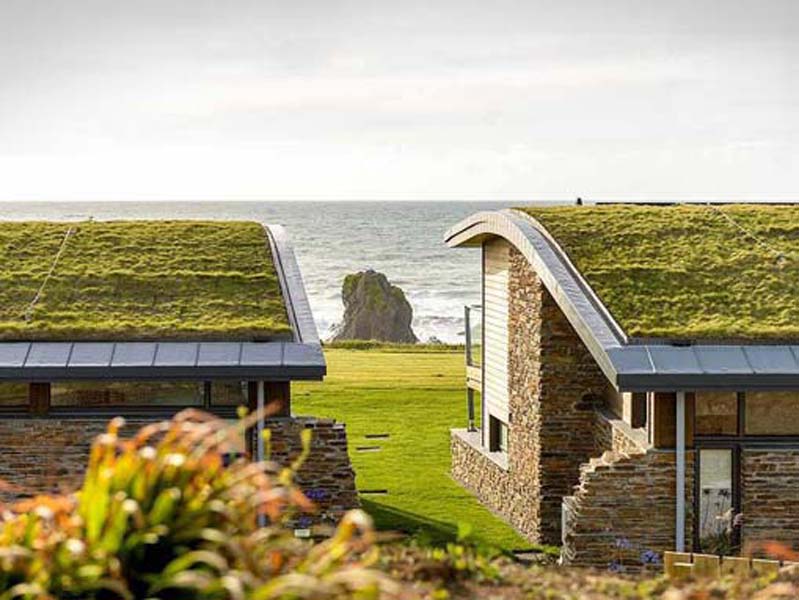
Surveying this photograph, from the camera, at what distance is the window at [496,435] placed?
21.0 meters

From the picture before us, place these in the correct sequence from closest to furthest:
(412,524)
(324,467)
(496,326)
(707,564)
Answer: (707,564)
(324,467)
(412,524)
(496,326)

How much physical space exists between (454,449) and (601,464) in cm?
797

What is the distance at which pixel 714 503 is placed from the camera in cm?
1543

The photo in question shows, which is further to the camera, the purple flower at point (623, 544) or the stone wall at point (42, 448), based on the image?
the stone wall at point (42, 448)

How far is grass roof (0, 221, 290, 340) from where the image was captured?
52.9 feet

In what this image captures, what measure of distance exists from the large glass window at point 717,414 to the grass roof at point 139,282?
14.7ft

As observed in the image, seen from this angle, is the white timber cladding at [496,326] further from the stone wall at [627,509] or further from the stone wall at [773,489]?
the stone wall at [773,489]

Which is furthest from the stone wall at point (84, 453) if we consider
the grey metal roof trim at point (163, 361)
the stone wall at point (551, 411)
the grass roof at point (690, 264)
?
the grass roof at point (690, 264)

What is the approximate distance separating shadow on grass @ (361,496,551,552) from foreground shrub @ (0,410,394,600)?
37.5ft

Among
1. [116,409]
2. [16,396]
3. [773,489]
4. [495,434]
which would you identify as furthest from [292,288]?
[773,489]

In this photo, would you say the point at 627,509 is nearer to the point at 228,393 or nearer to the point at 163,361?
the point at 228,393

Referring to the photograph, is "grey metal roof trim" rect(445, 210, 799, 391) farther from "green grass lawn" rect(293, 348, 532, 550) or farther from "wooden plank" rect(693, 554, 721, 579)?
"wooden plank" rect(693, 554, 721, 579)

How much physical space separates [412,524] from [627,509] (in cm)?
391

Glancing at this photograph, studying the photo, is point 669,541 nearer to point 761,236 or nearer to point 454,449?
point 761,236
